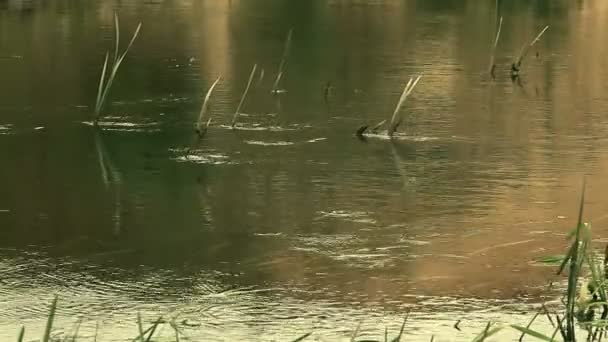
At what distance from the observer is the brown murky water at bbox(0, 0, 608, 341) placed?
4684 mm

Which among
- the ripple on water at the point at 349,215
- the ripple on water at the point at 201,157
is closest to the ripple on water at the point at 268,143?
the ripple on water at the point at 201,157

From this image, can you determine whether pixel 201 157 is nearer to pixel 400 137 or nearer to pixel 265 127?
pixel 265 127

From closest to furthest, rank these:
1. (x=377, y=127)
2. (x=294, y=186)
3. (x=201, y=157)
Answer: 1. (x=294, y=186)
2. (x=201, y=157)
3. (x=377, y=127)

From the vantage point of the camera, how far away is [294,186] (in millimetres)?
6441

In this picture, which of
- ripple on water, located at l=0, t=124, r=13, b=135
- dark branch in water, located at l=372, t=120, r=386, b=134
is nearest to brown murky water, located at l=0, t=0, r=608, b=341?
ripple on water, located at l=0, t=124, r=13, b=135

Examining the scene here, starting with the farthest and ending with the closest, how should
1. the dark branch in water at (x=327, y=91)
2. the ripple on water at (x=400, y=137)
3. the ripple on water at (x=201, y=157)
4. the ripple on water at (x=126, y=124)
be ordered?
the dark branch in water at (x=327, y=91) → the ripple on water at (x=126, y=124) → the ripple on water at (x=400, y=137) → the ripple on water at (x=201, y=157)

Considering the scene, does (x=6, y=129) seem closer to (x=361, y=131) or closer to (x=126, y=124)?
(x=126, y=124)

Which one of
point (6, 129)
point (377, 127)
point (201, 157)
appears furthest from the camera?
point (6, 129)

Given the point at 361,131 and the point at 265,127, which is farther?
the point at 265,127

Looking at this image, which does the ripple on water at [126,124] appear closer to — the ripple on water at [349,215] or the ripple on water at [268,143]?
the ripple on water at [268,143]

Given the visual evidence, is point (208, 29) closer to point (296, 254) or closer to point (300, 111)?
point (300, 111)

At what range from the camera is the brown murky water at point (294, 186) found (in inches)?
184

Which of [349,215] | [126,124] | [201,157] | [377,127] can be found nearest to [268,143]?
[201,157]

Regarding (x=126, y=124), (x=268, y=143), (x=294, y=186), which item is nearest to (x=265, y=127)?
(x=268, y=143)
